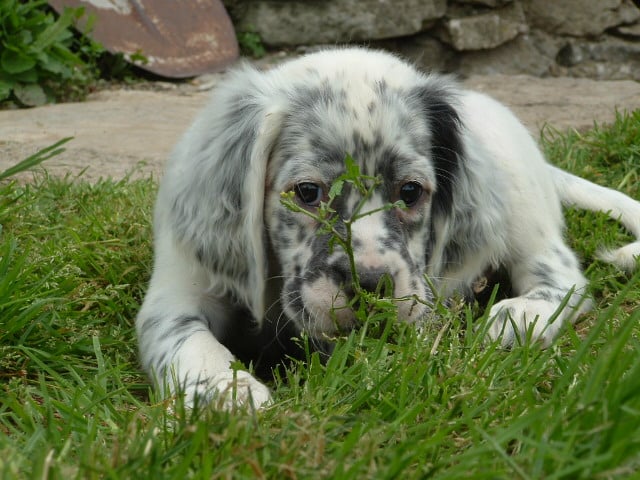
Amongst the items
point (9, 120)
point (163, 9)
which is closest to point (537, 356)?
point (9, 120)

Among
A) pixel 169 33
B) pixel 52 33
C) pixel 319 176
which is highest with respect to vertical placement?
pixel 319 176

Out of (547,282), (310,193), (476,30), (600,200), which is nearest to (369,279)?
(310,193)

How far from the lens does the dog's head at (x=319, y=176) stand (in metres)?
2.74

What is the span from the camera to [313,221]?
2.85 meters

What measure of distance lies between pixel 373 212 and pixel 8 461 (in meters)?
1.27

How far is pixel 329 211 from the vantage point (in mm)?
2752

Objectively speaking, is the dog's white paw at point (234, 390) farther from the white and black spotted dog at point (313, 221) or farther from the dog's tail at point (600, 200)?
the dog's tail at point (600, 200)

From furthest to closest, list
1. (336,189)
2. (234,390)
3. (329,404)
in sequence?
1. (336,189)
2. (329,404)
3. (234,390)

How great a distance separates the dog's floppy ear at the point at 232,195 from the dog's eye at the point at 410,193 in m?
0.47

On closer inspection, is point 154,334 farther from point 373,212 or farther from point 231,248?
point 373,212

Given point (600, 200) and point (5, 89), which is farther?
point (5, 89)

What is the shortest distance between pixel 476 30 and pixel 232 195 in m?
6.33

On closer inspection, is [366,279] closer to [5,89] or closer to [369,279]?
[369,279]

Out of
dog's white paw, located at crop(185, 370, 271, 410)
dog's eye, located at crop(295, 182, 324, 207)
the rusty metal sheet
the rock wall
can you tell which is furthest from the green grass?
the rock wall
